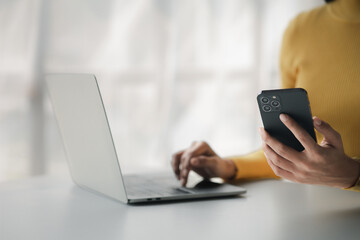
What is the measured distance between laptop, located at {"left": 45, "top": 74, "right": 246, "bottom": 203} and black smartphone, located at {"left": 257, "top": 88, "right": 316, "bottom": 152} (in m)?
0.21

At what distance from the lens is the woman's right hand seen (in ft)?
3.91

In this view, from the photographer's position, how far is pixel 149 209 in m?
0.94

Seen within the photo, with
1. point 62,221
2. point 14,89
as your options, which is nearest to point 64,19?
point 14,89

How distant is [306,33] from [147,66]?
940 millimetres

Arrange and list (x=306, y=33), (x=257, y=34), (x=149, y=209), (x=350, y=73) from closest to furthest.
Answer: (x=149, y=209), (x=350, y=73), (x=306, y=33), (x=257, y=34)

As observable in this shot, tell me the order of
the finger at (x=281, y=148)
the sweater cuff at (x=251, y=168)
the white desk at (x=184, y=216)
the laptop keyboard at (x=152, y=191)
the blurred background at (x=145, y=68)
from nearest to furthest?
the white desk at (x=184, y=216)
the finger at (x=281, y=148)
the laptop keyboard at (x=152, y=191)
the sweater cuff at (x=251, y=168)
the blurred background at (x=145, y=68)

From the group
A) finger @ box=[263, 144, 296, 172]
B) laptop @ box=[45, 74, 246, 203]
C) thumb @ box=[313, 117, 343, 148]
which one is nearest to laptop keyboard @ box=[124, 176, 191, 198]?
laptop @ box=[45, 74, 246, 203]

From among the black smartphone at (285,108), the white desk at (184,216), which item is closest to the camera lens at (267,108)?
the black smartphone at (285,108)

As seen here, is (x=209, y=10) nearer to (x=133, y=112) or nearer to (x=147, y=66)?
(x=147, y=66)

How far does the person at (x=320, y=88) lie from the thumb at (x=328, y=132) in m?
0.03

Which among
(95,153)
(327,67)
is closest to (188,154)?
(95,153)

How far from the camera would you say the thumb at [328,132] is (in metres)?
0.88

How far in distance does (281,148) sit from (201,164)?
13.0 inches

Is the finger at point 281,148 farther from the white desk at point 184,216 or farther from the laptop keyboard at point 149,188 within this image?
the laptop keyboard at point 149,188
